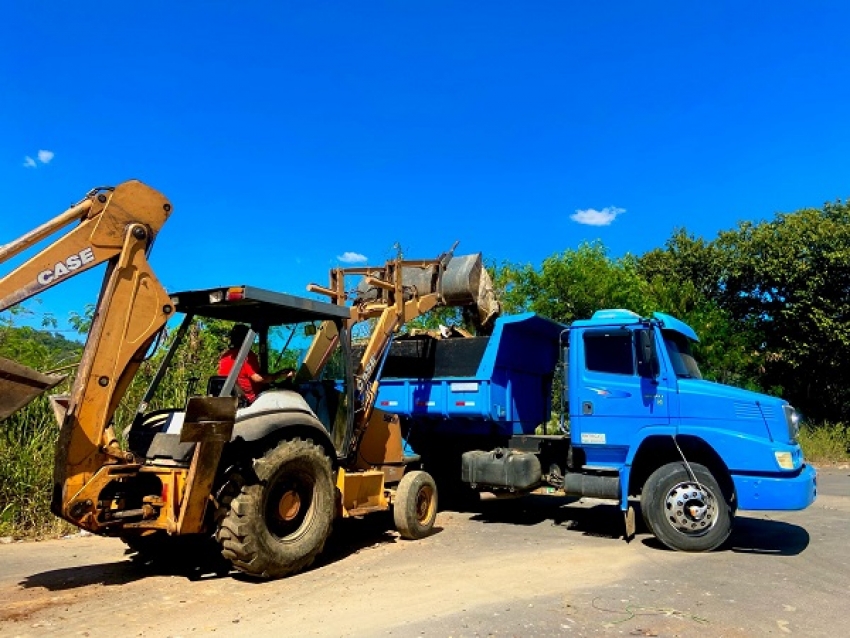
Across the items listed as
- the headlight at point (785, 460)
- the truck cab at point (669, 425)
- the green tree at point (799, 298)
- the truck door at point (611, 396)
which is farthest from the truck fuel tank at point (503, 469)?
the green tree at point (799, 298)

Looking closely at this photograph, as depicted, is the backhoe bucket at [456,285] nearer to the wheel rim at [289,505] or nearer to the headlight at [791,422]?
the wheel rim at [289,505]

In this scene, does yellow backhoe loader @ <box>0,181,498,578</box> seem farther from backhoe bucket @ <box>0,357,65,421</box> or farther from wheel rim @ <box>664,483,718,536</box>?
wheel rim @ <box>664,483,718,536</box>

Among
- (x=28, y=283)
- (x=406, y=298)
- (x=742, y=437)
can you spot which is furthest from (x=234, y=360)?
(x=742, y=437)

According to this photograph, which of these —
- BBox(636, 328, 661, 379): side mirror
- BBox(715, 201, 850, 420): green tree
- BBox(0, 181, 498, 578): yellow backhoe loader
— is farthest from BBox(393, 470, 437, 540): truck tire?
BBox(715, 201, 850, 420): green tree

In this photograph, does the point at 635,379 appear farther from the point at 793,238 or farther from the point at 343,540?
the point at 793,238

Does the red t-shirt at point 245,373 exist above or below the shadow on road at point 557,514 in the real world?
above

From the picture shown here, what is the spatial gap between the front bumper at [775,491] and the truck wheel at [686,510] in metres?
0.22

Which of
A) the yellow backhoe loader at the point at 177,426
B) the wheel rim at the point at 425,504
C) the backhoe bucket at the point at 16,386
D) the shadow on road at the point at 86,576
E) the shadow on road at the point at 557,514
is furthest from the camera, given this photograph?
the shadow on road at the point at 557,514

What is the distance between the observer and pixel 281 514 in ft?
20.4

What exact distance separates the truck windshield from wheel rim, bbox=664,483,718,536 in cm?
130

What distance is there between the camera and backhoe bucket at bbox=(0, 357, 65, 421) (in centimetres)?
477

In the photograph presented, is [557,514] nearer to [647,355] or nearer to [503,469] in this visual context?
[503,469]

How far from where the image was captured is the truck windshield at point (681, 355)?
26.2ft

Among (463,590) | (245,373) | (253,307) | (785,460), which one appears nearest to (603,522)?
(785,460)
